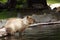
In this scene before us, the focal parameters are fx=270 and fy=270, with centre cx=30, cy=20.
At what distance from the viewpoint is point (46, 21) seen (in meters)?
23.6

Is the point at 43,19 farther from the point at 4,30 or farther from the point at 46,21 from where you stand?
the point at 4,30

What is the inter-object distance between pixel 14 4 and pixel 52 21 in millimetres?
8971

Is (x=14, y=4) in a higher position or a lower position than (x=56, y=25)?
higher

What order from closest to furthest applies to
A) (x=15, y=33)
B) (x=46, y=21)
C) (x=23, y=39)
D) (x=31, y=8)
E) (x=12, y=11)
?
1. (x=23, y=39)
2. (x=15, y=33)
3. (x=46, y=21)
4. (x=12, y=11)
5. (x=31, y=8)

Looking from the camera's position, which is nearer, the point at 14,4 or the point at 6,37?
the point at 6,37

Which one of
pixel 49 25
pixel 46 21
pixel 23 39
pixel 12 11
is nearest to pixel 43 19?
pixel 46 21

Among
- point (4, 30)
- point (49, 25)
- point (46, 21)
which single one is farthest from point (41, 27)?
point (4, 30)

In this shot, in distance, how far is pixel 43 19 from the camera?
2406cm

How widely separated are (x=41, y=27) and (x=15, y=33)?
4.96 metres

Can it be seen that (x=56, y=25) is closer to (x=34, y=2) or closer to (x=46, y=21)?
(x=46, y=21)

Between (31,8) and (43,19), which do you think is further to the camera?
(31,8)

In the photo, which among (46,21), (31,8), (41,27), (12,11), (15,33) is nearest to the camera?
(15,33)

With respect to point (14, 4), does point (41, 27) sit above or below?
below

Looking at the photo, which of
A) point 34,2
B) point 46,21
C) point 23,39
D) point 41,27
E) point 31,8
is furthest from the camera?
point 34,2
